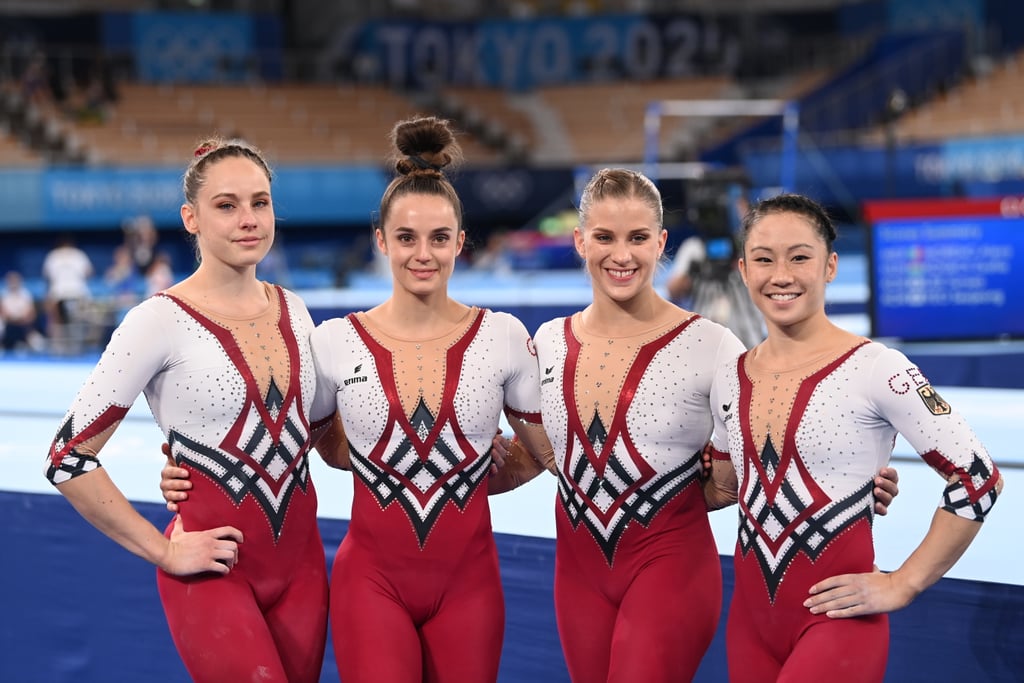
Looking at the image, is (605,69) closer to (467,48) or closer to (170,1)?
(467,48)

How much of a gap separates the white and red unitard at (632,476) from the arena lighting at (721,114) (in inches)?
248

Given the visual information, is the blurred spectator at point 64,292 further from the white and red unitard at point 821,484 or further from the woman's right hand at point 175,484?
the white and red unitard at point 821,484

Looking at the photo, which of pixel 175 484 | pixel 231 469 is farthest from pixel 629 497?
pixel 175 484

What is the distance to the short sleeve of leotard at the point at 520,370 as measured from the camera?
2.88 m

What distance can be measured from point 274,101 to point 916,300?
15.7 meters

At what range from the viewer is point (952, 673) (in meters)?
3.01

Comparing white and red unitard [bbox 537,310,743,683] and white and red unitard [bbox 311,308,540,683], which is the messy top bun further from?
white and red unitard [bbox 537,310,743,683]

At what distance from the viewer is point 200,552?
2654 millimetres

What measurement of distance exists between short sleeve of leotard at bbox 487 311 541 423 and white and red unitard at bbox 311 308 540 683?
0.02 meters

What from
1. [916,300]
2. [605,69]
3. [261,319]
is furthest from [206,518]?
[605,69]

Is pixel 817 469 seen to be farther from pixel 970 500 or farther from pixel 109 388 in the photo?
pixel 109 388

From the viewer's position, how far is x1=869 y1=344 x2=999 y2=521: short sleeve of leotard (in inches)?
94.7

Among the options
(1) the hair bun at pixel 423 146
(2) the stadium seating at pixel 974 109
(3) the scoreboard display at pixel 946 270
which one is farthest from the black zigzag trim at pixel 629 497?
(2) the stadium seating at pixel 974 109

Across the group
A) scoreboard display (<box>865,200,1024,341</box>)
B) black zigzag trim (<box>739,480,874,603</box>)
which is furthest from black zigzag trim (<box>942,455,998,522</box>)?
scoreboard display (<box>865,200,1024,341</box>)
